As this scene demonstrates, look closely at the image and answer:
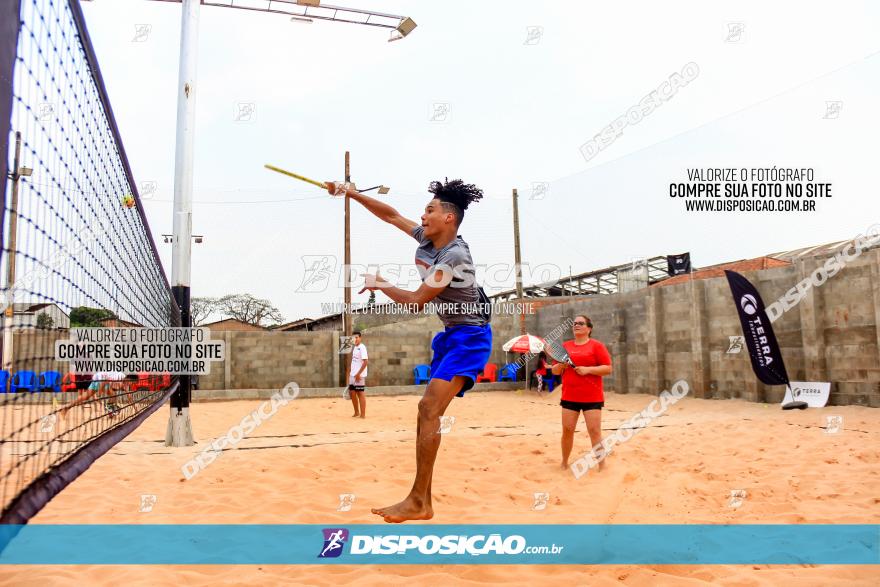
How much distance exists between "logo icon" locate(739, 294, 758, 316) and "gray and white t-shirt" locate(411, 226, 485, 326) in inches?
342

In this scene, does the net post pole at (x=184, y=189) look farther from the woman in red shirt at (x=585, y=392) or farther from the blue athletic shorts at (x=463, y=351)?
the blue athletic shorts at (x=463, y=351)

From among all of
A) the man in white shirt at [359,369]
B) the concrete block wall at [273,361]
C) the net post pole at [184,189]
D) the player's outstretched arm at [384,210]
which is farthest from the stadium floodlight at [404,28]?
the concrete block wall at [273,361]

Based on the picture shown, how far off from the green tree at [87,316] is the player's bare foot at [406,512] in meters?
2.30

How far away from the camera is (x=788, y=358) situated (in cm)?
1061

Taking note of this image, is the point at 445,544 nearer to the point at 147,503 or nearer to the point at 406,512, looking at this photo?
the point at 406,512

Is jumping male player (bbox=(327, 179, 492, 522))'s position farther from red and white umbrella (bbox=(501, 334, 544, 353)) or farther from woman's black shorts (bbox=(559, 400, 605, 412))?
red and white umbrella (bbox=(501, 334, 544, 353))

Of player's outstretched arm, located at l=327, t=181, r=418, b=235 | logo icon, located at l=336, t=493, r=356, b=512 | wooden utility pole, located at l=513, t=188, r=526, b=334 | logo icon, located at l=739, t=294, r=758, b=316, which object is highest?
wooden utility pole, located at l=513, t=188, r=526, b=334

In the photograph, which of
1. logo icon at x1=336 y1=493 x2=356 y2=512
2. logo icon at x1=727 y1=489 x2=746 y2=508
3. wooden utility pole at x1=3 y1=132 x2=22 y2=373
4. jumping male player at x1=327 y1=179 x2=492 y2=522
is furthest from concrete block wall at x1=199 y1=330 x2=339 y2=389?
wooden utility pole at x1=3 y1=132 x2=22 y2=373

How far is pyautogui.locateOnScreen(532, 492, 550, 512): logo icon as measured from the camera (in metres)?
4.59

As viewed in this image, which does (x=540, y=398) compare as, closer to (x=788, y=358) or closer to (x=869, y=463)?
(x=788, y=358)

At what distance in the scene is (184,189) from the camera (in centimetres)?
766

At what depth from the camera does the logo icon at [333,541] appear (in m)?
3.55

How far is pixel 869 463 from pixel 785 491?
147 cm

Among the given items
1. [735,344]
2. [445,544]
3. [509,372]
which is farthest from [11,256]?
[509,372]
